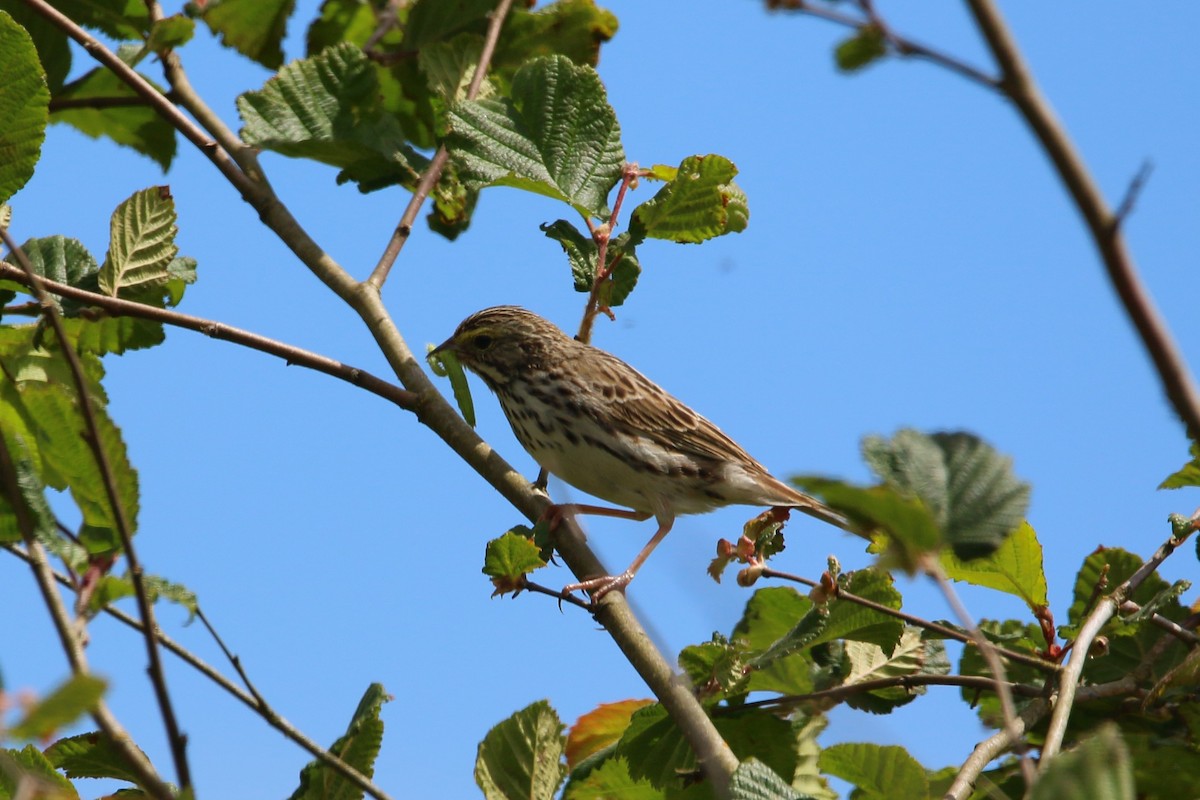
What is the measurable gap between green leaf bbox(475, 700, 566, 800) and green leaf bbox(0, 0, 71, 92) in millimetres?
3783

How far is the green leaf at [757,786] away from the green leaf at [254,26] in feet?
15.0

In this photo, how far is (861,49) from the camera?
2.04m

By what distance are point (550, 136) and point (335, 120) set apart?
1.00 m

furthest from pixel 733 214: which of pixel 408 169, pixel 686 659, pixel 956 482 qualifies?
pixel 956 482

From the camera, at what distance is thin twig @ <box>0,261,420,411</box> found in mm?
4312

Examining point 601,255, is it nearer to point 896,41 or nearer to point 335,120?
point 335,120

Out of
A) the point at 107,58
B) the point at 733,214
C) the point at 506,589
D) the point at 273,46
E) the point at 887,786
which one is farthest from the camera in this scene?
the point at 273,46

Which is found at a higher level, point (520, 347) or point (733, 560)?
point (520, 347)

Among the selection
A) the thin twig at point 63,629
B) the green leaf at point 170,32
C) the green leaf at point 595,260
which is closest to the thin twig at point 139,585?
the thin twig at point 63,629

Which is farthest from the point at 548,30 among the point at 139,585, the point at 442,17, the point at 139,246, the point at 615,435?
the point at 139,585

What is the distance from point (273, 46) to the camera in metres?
6.58

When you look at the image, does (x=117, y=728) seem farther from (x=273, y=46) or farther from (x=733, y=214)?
(x=273, y=46)

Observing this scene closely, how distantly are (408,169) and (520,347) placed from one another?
1834 millimetres

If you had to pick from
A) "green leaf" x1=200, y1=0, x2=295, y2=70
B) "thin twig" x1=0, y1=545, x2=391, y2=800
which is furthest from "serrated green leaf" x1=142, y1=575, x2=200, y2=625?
"green leaf" x1=200, y1=0, x2=295, y2=70
